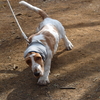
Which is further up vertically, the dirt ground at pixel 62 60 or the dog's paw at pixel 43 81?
the dog's paw at pixel 43 81

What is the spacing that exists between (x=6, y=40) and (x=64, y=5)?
308 centimetres

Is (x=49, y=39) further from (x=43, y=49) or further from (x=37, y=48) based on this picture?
(x=37, y=48)

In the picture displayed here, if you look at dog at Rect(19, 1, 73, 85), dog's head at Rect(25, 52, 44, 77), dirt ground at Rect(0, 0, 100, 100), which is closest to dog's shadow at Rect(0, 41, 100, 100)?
dirt ground at Rect(0, 0, 100, 100)

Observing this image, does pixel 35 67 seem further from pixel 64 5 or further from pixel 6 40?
pixel 64 5

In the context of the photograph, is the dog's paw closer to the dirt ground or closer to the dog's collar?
the dirt ground

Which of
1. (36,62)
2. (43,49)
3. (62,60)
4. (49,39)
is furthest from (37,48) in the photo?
(62,60)

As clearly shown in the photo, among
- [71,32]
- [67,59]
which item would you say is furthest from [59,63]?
[71,32]

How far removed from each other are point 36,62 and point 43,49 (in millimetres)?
348

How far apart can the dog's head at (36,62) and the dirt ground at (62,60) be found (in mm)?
512

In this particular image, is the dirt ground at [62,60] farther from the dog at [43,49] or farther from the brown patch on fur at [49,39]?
the brown patch on fur at [49,39]

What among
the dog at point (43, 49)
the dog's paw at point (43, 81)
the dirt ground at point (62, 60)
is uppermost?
the dog at point (43, 49)

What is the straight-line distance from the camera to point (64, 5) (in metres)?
8.70

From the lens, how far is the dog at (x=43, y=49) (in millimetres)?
3961

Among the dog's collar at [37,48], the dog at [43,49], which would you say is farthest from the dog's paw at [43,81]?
the dog's collar at [37,48]
